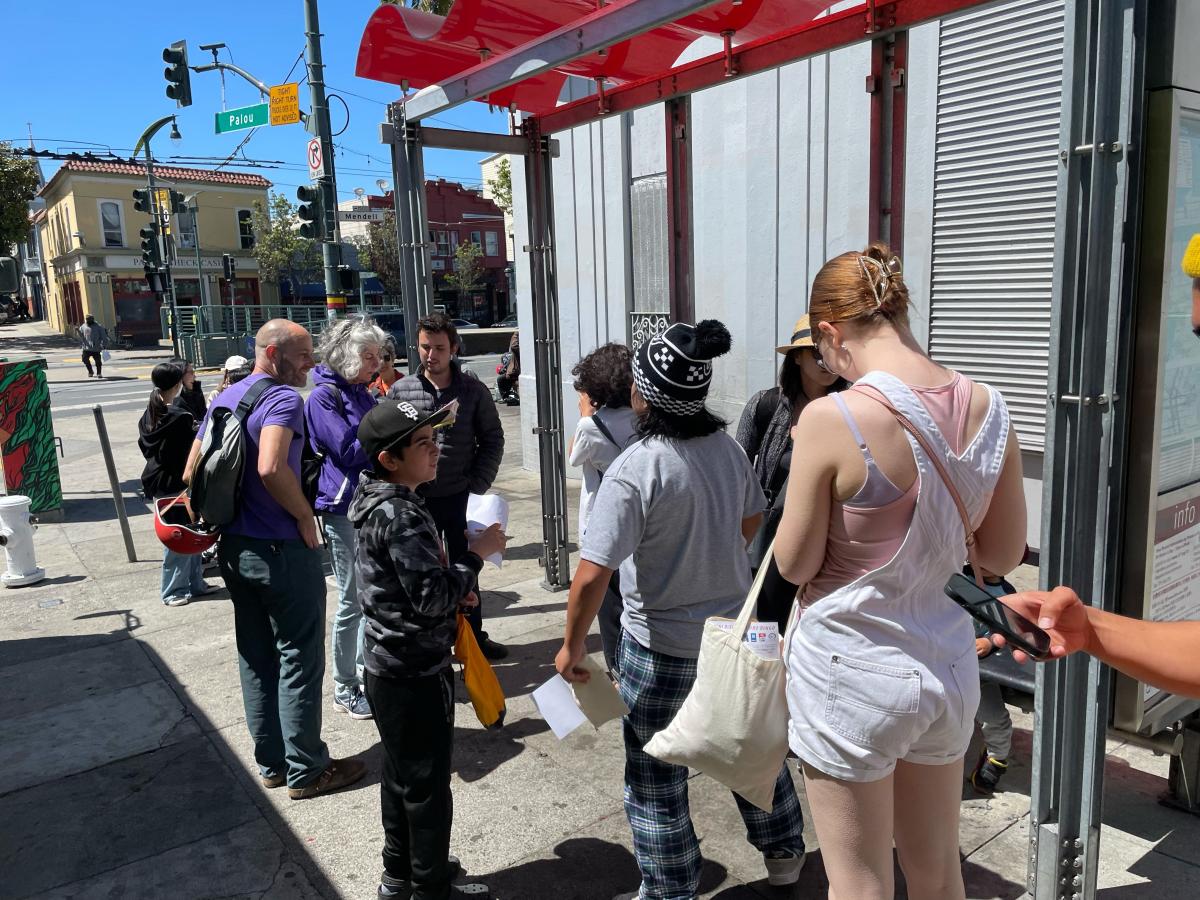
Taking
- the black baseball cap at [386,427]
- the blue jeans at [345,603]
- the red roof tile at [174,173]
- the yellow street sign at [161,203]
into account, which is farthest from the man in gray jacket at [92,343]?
the black baseball cap at [386,427]

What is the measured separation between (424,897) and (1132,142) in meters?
3.01

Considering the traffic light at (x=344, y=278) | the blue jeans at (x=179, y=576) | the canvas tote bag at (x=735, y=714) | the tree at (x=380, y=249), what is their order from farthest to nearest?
1. the tree at (x=380, y=249)
2. the traffic light at (x=344, y=278)
3. the blue jeans at (x=179, y=576)
4. the canvas tote bag at (x=735, y=714)

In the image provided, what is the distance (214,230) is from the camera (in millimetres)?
47500

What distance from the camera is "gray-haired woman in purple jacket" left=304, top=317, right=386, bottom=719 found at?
13.7 feet

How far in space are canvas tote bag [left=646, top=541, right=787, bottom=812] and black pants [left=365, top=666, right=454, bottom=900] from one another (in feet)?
2.56

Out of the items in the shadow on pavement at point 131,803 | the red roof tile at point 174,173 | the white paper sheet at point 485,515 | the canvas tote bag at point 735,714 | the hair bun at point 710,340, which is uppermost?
the red roof tile at point 174,173

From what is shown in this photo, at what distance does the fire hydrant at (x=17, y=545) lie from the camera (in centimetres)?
689

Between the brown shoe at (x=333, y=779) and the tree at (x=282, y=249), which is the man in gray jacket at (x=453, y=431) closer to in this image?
the brown shoe at (x=333, y=779)

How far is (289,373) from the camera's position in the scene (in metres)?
3.77

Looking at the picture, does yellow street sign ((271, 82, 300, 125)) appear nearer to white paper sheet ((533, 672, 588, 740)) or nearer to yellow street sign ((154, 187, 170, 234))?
white paper sheet ((533, 672, 588, 740))

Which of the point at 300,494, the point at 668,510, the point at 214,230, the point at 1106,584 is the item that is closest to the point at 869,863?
the point at 668,510

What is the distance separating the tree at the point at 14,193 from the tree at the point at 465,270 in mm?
22655

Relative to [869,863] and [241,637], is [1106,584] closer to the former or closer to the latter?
[869,863]

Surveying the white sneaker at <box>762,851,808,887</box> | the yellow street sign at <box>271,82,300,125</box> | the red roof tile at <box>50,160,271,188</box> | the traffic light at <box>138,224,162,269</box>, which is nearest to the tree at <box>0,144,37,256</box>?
the red roof tile at <box>50,160,271,188</box>
